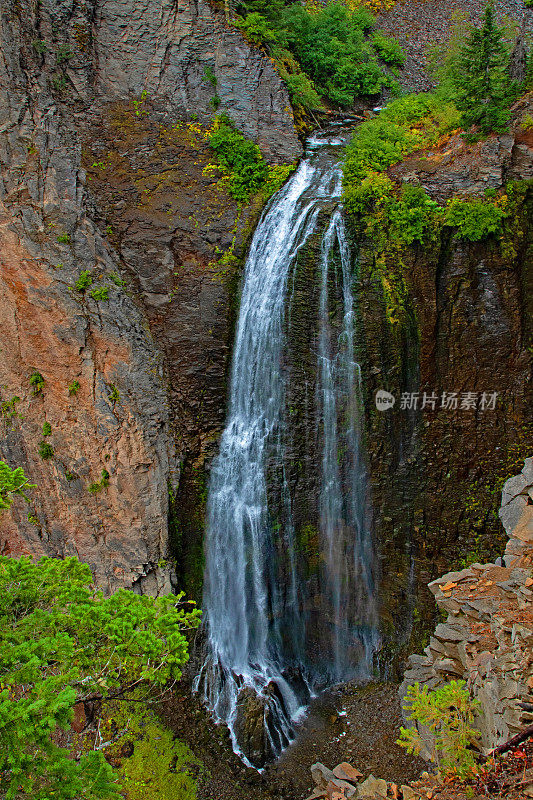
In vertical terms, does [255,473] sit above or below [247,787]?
above

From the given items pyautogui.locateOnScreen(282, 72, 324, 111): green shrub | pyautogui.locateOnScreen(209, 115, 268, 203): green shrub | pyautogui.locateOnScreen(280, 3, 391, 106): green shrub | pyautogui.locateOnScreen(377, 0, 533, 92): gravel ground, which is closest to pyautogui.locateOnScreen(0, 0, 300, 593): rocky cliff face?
pyautogui.locateOnScreen(209, 115, 268, 203): green shrub

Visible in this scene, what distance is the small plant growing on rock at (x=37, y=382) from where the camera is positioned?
10.2 metres

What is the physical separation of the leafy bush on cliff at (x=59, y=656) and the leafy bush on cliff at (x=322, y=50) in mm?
12646

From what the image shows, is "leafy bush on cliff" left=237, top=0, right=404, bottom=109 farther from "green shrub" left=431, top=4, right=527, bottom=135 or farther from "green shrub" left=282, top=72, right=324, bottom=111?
"green shrub" left=431, top=4, right=527, bottom=135

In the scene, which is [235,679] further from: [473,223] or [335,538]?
[473,223]

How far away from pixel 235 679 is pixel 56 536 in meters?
4.54

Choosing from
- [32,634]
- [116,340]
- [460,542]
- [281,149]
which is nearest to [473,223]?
[281,149]

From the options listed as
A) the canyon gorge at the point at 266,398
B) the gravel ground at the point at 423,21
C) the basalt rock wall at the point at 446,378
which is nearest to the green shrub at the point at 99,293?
the canyon gorge at the point at 266,398

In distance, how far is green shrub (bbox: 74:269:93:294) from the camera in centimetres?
1005

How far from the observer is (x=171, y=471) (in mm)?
10266

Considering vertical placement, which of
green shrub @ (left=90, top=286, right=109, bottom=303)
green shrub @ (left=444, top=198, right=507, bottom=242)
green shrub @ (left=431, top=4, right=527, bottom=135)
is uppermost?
green shrub @ (left=431, top=4, right=527, bottom=135)

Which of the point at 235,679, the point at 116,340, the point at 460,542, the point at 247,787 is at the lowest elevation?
the point at 247,787

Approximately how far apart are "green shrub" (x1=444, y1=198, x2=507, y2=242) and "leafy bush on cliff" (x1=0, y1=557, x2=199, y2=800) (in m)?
8.27
